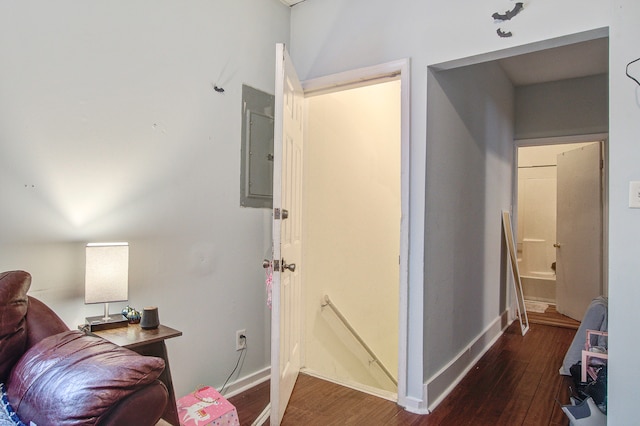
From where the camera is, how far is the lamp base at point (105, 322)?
172cm

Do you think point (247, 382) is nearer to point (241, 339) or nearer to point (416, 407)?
point (241, 339)

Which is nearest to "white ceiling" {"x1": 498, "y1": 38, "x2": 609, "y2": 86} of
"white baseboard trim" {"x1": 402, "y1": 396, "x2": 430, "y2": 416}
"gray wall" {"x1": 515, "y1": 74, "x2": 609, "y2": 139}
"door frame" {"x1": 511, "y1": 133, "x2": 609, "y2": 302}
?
"gray wall" {"x1": 515, "y1": 74, "x2": 609, "y2": 139}

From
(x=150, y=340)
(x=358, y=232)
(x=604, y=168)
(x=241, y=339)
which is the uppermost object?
(x=604, y=168)

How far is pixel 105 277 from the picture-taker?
172 cm

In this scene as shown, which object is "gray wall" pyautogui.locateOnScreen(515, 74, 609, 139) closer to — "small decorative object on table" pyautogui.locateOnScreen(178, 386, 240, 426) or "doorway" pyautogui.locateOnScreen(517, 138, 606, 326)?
"doorway" pyautogui.locateOnScreen(517, 138, 606, 326)

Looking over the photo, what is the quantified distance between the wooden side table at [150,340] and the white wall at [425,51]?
1.37 metres

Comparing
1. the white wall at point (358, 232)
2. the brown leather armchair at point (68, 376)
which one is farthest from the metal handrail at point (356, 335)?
the brown leather armchair at point (68, 376)

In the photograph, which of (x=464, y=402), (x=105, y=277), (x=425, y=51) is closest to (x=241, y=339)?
(x=105, y=277)

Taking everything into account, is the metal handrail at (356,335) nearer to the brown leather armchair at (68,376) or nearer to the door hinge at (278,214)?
the door hinge at (278,214)

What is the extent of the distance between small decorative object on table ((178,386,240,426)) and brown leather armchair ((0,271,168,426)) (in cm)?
70

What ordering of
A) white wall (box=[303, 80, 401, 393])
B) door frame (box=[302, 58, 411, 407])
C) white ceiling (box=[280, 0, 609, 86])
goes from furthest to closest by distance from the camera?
white ceiling (box=[280, 0, 609, 86])
white wall (box=[303, 80, 401, 393])
door frame (box=[302, 58, 411, 407])

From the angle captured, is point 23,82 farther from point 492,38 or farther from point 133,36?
point 492,38

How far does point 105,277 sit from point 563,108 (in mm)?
4722

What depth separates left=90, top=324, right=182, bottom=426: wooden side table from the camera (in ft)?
5.39
